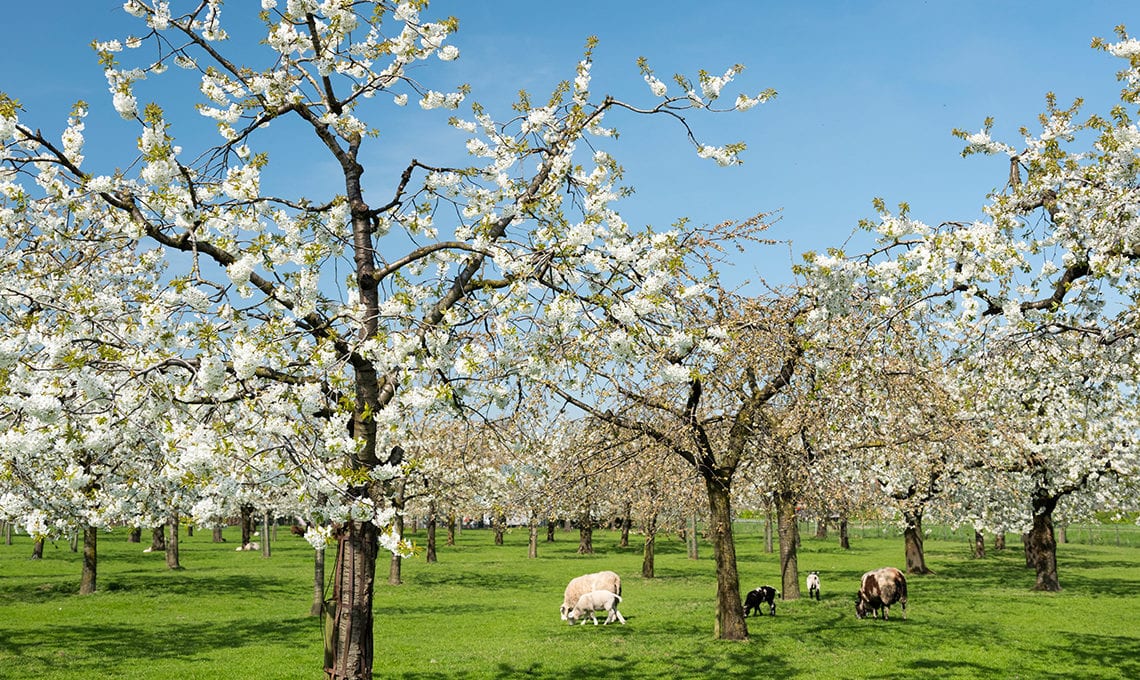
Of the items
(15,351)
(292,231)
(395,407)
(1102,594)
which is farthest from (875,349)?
(1102,594)

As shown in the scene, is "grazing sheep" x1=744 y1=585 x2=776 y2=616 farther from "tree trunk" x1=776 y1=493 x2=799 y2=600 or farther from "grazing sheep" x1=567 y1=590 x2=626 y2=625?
"grazing sheep" x1=567 y1=590 x2=626 y2=625

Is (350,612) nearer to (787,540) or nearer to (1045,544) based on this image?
(787,540)

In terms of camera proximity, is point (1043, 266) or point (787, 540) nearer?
point (1043, 266)

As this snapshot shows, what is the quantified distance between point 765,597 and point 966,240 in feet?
55.3

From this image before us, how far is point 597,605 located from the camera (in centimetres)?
2508

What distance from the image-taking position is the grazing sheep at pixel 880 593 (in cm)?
2452

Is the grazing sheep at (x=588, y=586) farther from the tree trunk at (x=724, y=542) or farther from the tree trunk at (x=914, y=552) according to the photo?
the tree trunk at (x=914, y=552)

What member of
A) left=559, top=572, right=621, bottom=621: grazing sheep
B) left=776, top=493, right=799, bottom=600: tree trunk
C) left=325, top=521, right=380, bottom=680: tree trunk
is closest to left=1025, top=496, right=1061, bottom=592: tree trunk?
left=776, top=493, right=799, bottom=600: tree trunk

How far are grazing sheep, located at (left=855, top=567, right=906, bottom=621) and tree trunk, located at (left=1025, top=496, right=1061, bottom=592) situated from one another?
10.5 m

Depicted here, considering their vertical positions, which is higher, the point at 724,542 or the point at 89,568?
the point at 724,542

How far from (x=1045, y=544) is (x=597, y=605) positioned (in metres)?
19.6

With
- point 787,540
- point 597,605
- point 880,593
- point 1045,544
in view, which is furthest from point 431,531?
point 1045,544

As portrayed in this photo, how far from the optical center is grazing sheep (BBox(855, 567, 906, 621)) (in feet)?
80.4

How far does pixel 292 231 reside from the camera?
1066 cm
